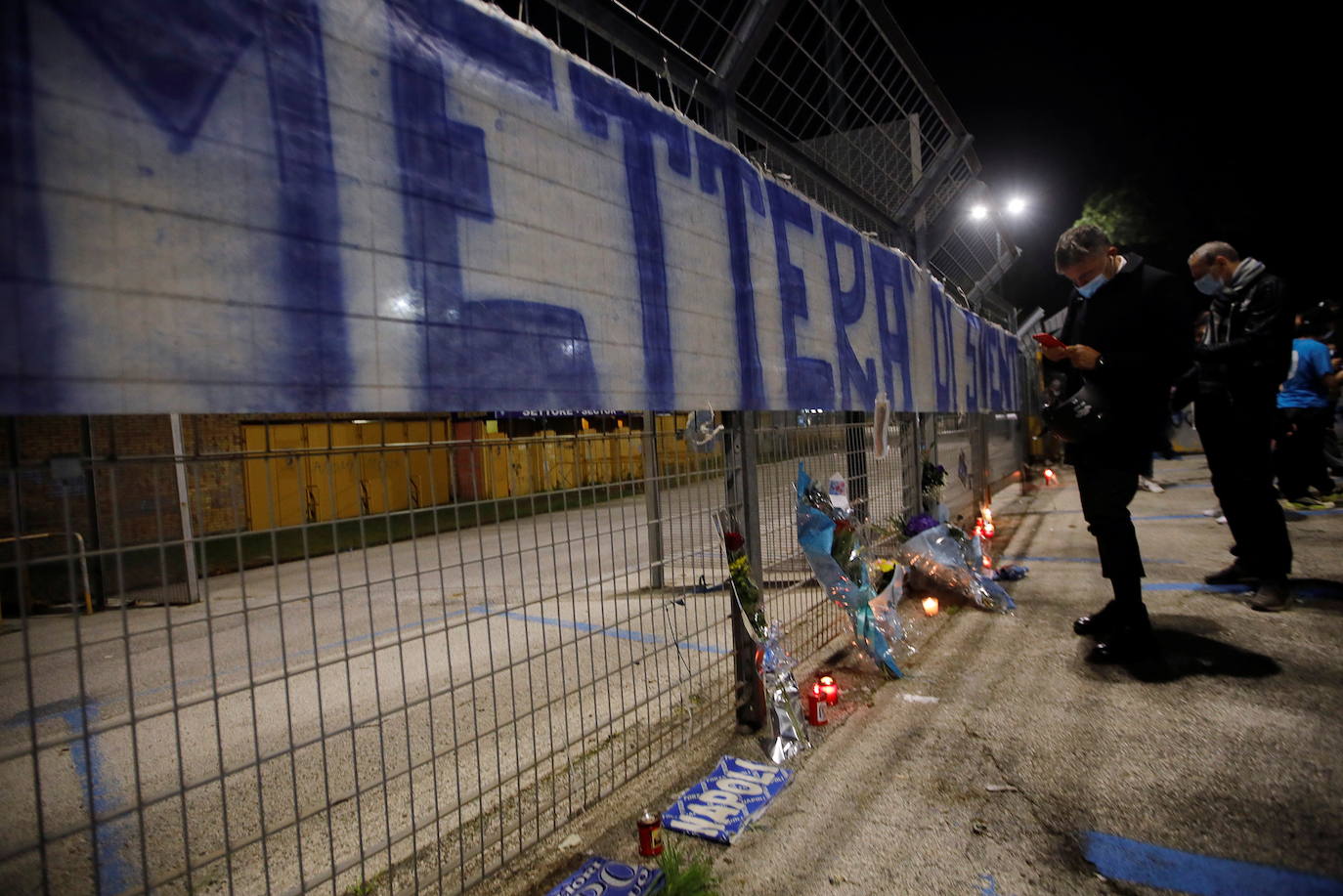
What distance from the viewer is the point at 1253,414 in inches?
155

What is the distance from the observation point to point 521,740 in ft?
9.98

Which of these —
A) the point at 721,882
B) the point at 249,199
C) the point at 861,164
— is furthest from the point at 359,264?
the point at 861,164

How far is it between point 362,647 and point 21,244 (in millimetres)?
3925

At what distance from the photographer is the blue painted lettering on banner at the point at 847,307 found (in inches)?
144

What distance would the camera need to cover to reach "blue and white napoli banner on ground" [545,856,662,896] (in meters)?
1.88

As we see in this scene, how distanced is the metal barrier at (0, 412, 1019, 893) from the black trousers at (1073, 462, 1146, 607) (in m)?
1.25

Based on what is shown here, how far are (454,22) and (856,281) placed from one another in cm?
268

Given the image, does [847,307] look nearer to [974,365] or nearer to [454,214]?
[454,214]

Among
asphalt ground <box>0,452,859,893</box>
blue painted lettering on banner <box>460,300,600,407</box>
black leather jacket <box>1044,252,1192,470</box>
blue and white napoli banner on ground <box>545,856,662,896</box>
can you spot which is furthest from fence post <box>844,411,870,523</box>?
blue and white napoli banner on ground <box>545,856,662,896</box>

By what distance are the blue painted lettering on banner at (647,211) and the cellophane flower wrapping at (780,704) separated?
1.13 meters

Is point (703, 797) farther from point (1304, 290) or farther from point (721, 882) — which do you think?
point (1304, 290)

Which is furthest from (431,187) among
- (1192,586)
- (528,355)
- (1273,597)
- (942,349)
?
(1192,586)

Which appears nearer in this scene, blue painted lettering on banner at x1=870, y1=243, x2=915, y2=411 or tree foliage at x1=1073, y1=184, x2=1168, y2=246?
blue painted lettering on banner at x1=870, y1=243, x2=915, y2=411

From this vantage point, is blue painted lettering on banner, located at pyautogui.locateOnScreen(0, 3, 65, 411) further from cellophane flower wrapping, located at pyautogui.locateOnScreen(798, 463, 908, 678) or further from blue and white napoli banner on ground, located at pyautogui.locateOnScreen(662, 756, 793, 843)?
cellophane flower wrapping, located at pyautogui.locateOnScreen(798, 463, 908, 678)
